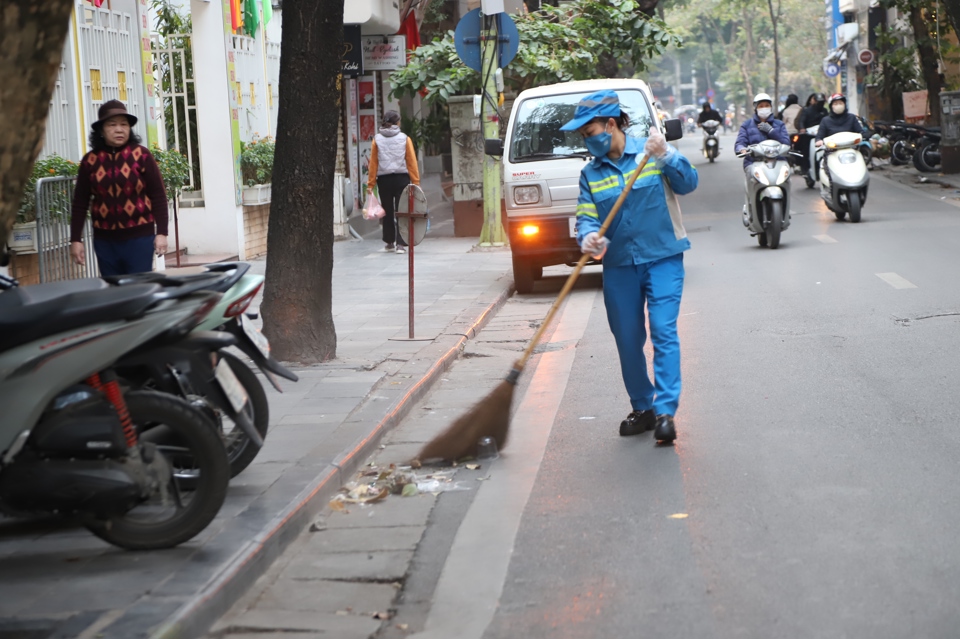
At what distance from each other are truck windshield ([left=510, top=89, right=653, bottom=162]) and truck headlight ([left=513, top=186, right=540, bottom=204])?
1.51 ft

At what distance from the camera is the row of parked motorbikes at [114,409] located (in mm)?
4656

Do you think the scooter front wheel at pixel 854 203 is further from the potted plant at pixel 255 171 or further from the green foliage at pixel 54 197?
the green foliage at pixel 54 197

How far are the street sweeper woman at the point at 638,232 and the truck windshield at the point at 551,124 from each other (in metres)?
6.40

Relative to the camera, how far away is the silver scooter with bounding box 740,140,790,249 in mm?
14953

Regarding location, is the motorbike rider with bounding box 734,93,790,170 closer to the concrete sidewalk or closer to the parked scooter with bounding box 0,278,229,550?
the concrete sidewalk

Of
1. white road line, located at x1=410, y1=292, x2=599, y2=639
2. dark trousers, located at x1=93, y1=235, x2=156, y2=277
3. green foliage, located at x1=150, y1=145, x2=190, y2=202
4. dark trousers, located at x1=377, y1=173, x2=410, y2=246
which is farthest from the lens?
dark trousers, located at x1=377, y1=173, x2=410, y2=246

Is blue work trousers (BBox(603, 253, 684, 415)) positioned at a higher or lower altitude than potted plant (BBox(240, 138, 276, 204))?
lower

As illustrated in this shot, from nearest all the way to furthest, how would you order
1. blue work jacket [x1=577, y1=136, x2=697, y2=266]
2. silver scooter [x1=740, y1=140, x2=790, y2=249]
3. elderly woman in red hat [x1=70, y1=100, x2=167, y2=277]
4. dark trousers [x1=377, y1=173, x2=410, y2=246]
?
blue work jacket [x1=577, y1=136, x2=697, y2=266], elderly woman in red hat [x1=70, y1=100, x2=167, y2=277], silver scooter [x1=740, y1=140, x2=790, y2=249], dark trousers [x1=377, y1=173, x2=410, y2=246]

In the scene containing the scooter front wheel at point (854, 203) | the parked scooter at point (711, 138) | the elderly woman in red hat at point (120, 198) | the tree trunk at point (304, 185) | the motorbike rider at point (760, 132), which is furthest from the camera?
the parked scooter at point (711, 138)

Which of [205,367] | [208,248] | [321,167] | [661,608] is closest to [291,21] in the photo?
[321,167]

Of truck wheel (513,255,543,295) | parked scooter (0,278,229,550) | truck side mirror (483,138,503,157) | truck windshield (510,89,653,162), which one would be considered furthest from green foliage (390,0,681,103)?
parked scooter (0,278,229,550)

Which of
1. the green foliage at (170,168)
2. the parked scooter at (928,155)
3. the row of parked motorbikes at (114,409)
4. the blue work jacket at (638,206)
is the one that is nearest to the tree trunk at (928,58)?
the parked scooter at (928,155)

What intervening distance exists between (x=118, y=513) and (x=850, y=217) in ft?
47.7

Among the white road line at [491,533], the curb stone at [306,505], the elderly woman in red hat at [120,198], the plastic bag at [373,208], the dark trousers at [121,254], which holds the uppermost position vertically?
the elderly woman in red hat at [120,198]
